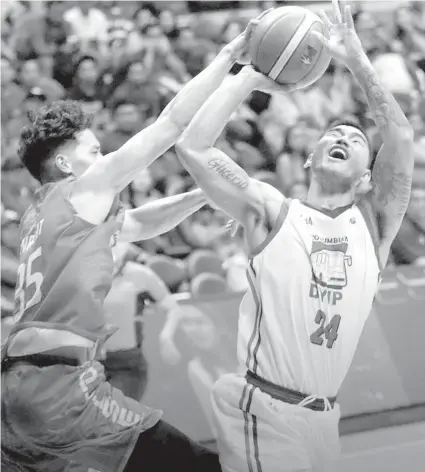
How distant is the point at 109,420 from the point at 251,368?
505 millimetres

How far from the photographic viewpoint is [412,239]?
403 centimetres

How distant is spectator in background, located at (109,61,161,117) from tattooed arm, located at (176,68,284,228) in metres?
2.08

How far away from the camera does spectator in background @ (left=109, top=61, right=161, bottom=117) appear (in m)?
4.36

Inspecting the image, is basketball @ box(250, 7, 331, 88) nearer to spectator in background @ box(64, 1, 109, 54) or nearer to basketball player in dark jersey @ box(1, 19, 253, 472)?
basketball player in dark jersey @ box(1, 19, 253, 472)

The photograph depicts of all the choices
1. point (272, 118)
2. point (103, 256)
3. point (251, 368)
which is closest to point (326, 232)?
point (251, 368)

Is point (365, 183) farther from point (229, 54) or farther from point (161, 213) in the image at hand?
point (161, 213)

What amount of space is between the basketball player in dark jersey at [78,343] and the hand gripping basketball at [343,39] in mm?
406

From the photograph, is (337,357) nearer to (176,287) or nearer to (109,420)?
(109,420)

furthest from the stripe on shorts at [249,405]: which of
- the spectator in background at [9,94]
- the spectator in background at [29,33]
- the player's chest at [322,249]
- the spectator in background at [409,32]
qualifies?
the spectator in background at [409,32]

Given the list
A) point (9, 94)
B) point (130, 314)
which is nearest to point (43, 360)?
point (130, 314)

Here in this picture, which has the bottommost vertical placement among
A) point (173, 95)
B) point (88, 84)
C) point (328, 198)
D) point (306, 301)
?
point (173, 95)

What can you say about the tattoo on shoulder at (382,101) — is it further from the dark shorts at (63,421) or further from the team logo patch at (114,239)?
the dark shorts at (63,421)

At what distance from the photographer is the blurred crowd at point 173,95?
13.1ft

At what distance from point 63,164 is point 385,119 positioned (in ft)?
3.79
